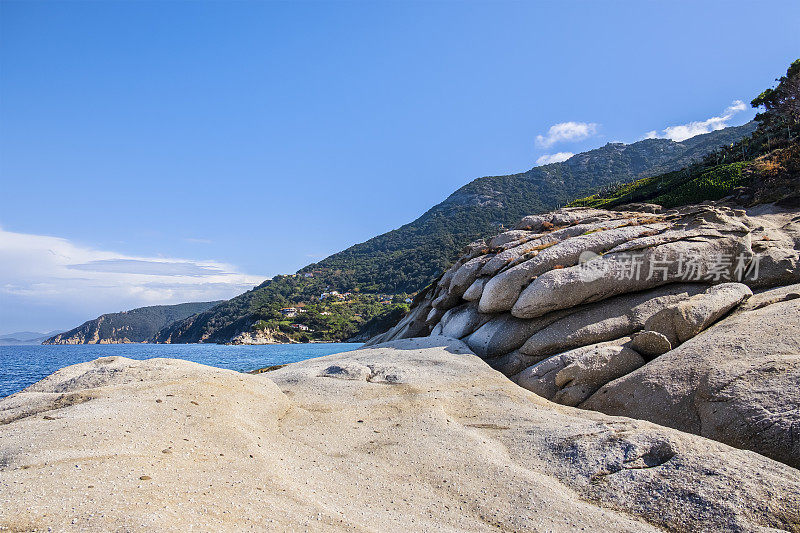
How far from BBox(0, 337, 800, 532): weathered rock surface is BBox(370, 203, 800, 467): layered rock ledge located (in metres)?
2.27

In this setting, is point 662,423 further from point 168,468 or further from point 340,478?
point 168,468

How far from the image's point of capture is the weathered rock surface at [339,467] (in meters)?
6.12

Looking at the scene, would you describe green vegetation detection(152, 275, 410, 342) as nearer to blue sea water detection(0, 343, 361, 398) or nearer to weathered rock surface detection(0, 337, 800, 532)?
blue sea water detection(0, 343, 361, 398)

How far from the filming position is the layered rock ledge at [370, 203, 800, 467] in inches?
443

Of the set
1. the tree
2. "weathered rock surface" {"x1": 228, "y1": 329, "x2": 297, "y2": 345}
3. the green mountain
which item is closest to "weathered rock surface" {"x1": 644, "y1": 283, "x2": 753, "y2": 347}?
the tree

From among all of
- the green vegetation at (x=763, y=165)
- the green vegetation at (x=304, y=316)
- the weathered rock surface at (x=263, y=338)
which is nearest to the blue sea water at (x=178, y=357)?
the green vegetation at (x=304, y=316)

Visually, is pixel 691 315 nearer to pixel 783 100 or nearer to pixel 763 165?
pixel 763 165

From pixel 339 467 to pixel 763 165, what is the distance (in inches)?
Result: 1916

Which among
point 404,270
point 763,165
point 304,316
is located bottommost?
point 304,316

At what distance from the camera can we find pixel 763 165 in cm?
3912

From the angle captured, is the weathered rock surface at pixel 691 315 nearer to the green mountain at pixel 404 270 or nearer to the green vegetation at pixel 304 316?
the green vegetation at pixel 304 316

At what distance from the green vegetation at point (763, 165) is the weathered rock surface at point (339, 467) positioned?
106 ft

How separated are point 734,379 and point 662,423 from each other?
89.1 inches

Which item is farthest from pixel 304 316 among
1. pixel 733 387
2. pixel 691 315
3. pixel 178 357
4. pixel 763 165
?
pixel 733 387
